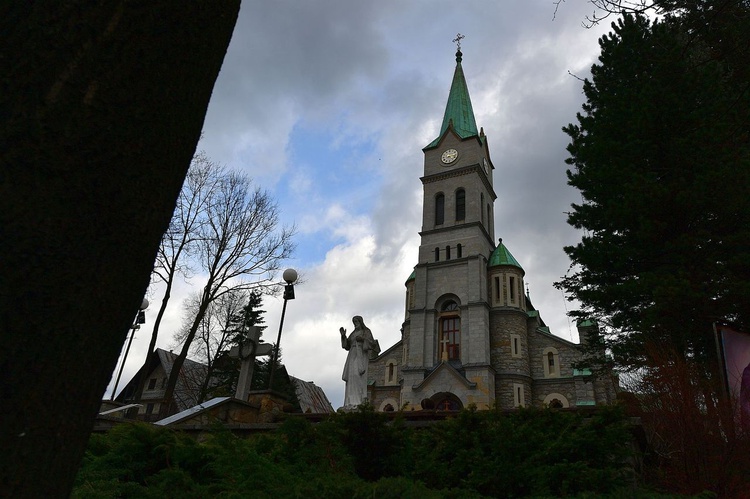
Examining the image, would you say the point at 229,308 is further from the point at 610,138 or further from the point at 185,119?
the point at 185,119

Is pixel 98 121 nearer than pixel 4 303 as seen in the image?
No

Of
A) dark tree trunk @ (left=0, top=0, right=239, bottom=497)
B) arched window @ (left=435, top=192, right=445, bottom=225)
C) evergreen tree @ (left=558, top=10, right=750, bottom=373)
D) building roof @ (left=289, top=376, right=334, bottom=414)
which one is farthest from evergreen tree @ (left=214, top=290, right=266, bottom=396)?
dark tree trunk @ (left=0, top=0, right=239, bottom=497)

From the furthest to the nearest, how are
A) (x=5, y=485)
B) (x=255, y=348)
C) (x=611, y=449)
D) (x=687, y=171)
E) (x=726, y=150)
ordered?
1. (x=255, y=348)
2. (x=687, y=171)
3. (x=726, y=150)
4. (x=611, y=449)
5. (x=5, y=485)

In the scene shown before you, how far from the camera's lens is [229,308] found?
29.1 metres

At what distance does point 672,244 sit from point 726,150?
7.96 feet

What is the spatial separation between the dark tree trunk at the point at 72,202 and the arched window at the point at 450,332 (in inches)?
1164

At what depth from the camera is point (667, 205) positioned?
1241 cm

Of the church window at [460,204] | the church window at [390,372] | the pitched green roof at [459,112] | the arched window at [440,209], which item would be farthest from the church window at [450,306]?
the pitched green roof at [459,112]

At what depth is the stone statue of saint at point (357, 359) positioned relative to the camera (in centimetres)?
1431

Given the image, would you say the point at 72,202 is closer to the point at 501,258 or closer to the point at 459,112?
the point at 501,258

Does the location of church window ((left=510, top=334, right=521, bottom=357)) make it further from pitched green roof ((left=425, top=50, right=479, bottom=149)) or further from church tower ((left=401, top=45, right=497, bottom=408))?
pitched green roof ((left=425, top=50, right=479, bottom=149))

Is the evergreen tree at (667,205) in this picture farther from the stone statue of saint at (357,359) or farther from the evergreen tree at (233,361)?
the evergreen tree at (233,361)

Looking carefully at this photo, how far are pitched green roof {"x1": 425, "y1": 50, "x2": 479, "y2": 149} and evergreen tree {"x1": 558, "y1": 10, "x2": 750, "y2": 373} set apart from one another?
75.0 feet

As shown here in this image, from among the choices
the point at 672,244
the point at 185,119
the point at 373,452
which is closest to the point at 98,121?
the point at 185,119
